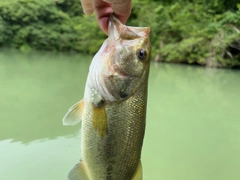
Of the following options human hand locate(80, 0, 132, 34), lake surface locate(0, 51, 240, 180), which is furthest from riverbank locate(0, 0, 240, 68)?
human hand locate(80, 0, 132, 34)

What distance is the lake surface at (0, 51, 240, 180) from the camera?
4.51 metres

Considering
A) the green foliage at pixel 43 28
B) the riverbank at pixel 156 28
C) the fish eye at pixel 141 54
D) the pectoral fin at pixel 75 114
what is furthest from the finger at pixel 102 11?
the green foliage at pixel 43 28

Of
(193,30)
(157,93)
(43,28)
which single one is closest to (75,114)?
(157,93)

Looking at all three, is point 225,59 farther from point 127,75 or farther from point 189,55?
point 127,75

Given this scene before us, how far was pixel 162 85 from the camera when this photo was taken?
10.8 metres

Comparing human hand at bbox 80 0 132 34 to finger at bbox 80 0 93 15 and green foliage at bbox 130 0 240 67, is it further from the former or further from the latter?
green foliage at bbox 130 0 240 67

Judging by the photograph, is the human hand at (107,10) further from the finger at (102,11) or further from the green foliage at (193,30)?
the green foliage at (193,30)

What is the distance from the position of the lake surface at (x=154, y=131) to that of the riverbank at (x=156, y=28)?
5.16 meters

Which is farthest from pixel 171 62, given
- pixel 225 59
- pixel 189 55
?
pixel 225 59

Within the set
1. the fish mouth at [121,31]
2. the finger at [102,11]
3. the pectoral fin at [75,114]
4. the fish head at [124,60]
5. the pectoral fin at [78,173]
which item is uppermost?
the finger at [102,11]

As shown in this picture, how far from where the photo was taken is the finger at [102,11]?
1.29 meters

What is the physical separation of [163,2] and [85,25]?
17.3 ft

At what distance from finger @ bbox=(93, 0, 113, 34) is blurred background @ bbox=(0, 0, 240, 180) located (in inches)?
126

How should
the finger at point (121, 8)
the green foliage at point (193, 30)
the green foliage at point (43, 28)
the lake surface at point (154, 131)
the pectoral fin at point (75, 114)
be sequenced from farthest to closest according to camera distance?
the green foliage at point (43, 28)
the green foliage at point (193, 30)
the lake surface at point (154, 131)
the pectoral fin at point (75, 114)
the finger at point (121, 8)
